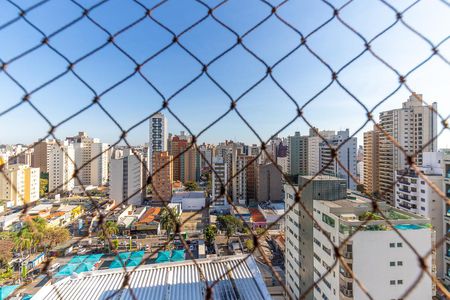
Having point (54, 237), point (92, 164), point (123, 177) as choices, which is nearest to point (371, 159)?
point (123, 177)

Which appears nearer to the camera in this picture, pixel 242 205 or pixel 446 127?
pixel 446 127

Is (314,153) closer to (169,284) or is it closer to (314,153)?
(314,153)

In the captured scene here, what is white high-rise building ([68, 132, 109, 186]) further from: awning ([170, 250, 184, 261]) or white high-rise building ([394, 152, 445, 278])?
white high-rise building ([394, 152, 445, 278])

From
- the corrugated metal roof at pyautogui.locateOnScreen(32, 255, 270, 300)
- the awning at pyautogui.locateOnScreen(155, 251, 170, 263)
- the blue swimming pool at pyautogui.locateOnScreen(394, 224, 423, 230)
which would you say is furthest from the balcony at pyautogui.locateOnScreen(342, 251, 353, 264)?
the awning at pyautogui.locateOnScreen(155, 251, 170, 263)

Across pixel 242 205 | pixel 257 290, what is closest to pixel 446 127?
pixel 257 290

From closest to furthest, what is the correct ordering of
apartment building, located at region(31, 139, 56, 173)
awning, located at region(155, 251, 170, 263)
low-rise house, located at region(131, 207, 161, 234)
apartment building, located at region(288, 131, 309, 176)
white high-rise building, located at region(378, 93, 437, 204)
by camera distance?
awning, located at region(155, 251, 170, 263) < white high-rise building, located at region(378, 93, 437, 204) < low-rise house, located at region(131, 207, 161, 234) < apartment building, located at region(288, 131, 309, 176) < apartment building, located at region(31, 139, 56, 173)

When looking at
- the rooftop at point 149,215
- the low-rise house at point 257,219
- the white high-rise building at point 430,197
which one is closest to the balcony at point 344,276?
the white high-rise building at point 430,197

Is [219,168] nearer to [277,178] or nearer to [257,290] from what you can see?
[277,178]
